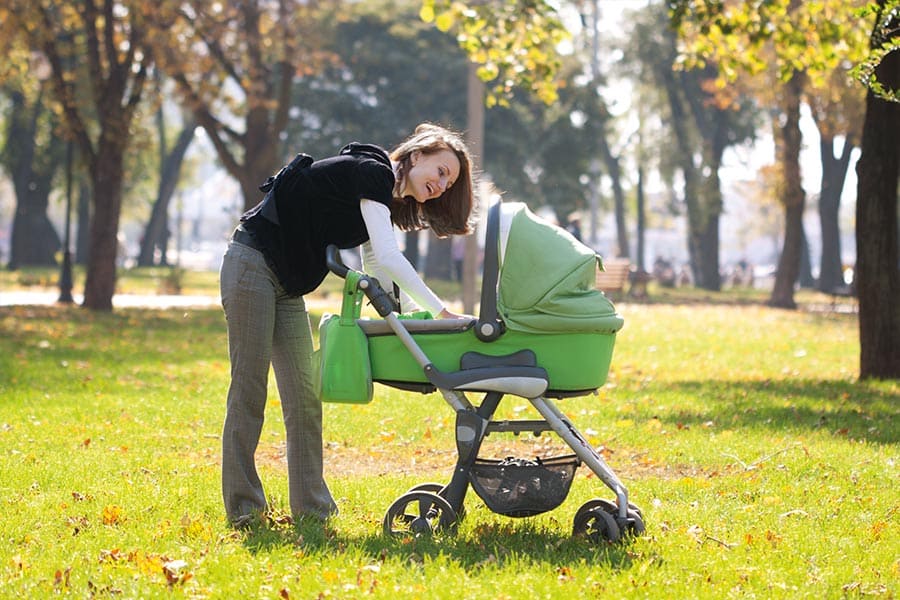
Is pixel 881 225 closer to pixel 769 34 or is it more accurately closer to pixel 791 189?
pixel 769 34

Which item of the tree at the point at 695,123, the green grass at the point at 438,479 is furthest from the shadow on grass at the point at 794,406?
the tree at the point at 695,123

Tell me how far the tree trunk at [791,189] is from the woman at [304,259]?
21010 mm

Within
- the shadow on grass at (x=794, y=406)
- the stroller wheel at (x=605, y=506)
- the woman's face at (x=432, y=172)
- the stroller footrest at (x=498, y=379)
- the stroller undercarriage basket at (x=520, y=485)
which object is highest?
the woman's face at (x=432, y=172)

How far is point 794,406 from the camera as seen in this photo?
403 inches

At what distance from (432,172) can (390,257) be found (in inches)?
17.4

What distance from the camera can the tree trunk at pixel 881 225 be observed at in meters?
11.2

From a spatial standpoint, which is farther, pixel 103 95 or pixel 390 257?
pixel 103 95

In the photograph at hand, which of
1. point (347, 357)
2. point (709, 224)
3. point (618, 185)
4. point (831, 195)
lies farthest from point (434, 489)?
point (618, 185)

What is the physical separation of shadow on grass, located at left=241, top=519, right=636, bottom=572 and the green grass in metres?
0.02

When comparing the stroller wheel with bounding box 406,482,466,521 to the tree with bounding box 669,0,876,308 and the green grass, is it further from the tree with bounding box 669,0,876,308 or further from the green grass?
the tree with bounding box 669,0,876,308

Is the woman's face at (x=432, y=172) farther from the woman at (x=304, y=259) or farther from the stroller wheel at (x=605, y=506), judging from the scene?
the stroller wheel at (x=605, y=506)

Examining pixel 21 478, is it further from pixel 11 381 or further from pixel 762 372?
pixel 762 372

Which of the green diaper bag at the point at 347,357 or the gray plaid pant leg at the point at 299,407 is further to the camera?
the gray plaid pant leg at the point at 299,407

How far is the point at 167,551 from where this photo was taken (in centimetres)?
527
